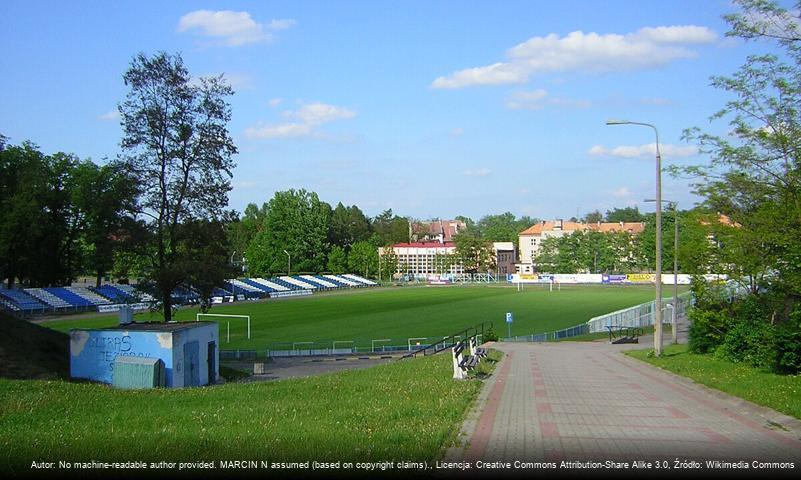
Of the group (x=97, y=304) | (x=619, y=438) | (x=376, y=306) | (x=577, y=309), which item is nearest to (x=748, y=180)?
(x=619, y=438)

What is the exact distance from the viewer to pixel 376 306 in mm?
77250

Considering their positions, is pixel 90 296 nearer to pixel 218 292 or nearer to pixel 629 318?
pixel 218 292

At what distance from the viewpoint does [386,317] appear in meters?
64.1

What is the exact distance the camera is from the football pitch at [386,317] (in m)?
49.9

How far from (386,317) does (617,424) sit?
53716 mm

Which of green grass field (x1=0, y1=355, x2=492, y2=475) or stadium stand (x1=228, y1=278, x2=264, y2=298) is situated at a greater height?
green grass field (x1=0, y1=355, x2=492, y2=475)

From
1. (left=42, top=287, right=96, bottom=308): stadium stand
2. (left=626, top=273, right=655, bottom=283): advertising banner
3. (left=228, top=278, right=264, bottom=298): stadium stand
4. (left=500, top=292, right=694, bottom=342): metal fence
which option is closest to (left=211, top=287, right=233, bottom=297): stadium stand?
(left=228, top=278, right=264, bottom=298): stadium stand

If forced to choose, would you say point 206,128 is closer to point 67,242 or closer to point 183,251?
point 183,251

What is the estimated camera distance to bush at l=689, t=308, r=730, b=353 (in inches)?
923

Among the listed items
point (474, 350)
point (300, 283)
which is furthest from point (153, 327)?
point (300, 283)

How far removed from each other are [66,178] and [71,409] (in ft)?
228

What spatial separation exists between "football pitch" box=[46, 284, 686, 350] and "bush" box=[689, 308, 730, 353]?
2094 cm

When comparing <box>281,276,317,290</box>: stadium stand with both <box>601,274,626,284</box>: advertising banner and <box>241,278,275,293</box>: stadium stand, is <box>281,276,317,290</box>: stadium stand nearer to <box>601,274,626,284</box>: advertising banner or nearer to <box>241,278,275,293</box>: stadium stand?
<box>241,278,275,293</box>: stadium stand

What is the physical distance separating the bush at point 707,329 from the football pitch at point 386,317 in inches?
825
